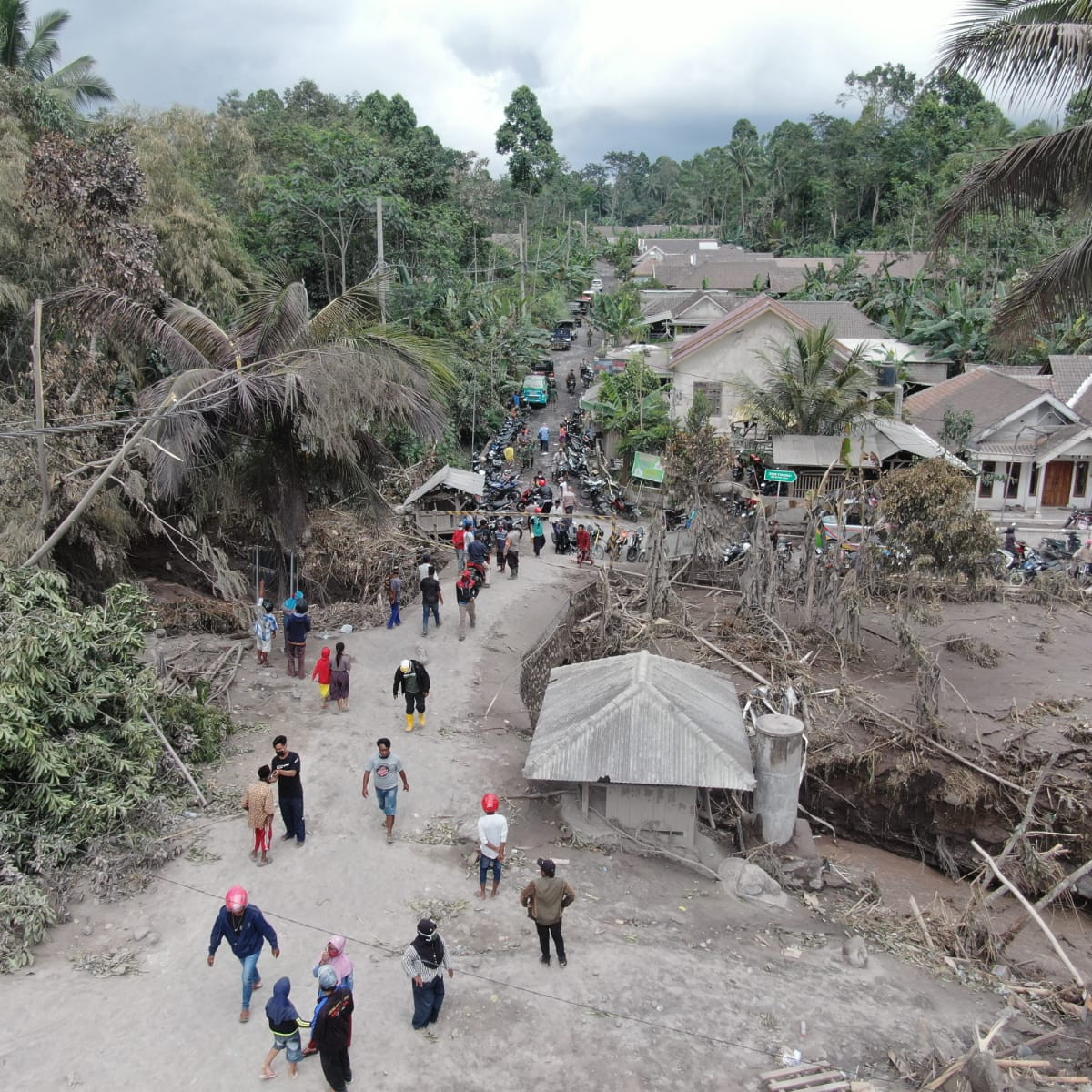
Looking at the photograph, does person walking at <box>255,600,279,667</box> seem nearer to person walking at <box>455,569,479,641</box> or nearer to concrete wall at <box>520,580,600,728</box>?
person walking at <box>455,569,479,641</box>

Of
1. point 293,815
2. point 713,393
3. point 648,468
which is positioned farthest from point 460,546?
point 713,393

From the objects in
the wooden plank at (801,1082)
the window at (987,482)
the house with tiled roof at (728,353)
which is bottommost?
the wooden plank at (801,1082)

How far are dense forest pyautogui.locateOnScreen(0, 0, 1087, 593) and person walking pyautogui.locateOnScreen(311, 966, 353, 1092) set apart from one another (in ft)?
21.0

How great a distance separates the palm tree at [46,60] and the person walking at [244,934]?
18.2 metres

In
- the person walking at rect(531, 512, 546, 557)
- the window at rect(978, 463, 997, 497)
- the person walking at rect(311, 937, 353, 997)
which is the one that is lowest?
the person walking at rect(311, 937, 353, 997)

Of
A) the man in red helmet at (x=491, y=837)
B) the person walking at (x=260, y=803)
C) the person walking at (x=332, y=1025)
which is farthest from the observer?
the person walking at (x=260, y=803)

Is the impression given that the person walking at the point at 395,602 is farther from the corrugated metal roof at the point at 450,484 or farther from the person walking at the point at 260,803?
the person walking at the point at 260,803

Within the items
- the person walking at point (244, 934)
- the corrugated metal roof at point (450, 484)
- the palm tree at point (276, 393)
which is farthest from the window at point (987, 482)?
the person walking at point (244, 934)

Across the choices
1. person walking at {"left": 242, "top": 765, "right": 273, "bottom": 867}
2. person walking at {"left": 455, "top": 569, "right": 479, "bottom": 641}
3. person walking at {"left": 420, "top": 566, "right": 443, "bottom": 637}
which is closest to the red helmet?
person walking at {"left": 242, "top": 765, "right": 273, "bottom": 867}

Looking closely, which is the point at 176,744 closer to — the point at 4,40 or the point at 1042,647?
the point at 1042,647

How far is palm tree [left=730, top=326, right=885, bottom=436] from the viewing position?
24734mm

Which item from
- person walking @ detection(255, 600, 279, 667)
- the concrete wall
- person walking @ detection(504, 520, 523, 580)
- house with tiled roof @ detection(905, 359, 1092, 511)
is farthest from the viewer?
house with tiled roof @ detection(905, 359, 1092, 511)

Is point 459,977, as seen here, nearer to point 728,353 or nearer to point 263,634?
point 263,634

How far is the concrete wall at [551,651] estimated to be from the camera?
555 inches
